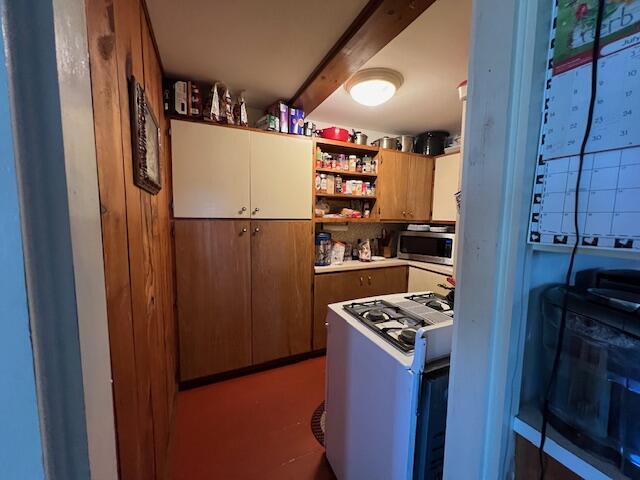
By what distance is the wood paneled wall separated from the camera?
580 mm

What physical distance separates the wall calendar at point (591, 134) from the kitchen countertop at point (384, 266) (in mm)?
1922

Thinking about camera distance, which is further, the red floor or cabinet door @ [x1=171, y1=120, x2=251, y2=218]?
cabinet door @ [x1=171, y1=120, x2=251, y2=218]

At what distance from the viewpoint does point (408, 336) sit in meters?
1.02

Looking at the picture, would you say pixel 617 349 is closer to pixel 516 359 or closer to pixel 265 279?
pixel 516 359

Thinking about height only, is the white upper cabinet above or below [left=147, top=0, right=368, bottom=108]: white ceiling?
below

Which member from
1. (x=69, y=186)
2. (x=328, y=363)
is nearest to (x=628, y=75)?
(x=69, y=186)

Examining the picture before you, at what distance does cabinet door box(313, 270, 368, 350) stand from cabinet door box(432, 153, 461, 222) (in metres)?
1.11

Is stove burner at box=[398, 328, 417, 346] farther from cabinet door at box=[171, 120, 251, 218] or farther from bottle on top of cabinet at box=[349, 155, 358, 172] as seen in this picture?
bottle on top of cabinet at box=[349, 155, 358, 172]

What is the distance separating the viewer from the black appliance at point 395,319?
101 cm

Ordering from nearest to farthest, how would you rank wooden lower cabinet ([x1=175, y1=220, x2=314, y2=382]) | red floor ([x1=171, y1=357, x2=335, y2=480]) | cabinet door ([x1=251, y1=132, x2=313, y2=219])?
red floor ([x1=171, y1=357, x2=335, y2=480]) → wooden lower cabinet ([x1=175, y1=220, x2=314, y2=382]) → cabinet door ([x1=251, y1=132, x2=313, y2=219])

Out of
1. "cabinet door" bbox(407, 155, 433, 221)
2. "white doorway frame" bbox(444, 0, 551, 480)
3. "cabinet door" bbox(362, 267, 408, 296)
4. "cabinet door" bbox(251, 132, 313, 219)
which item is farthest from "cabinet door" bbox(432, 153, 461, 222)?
"white doorway frame" bbox(444, 0, 551, 480)

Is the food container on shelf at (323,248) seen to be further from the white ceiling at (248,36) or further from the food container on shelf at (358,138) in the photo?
the white ceiling at (248,36)

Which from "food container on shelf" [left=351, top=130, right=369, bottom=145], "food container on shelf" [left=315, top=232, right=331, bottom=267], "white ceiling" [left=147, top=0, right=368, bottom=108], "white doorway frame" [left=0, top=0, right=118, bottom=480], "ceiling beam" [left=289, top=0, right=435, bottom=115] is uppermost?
"white ceiling" [left=147, top=0, right=368, bottom=108]

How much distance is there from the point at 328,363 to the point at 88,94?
1.36 m
